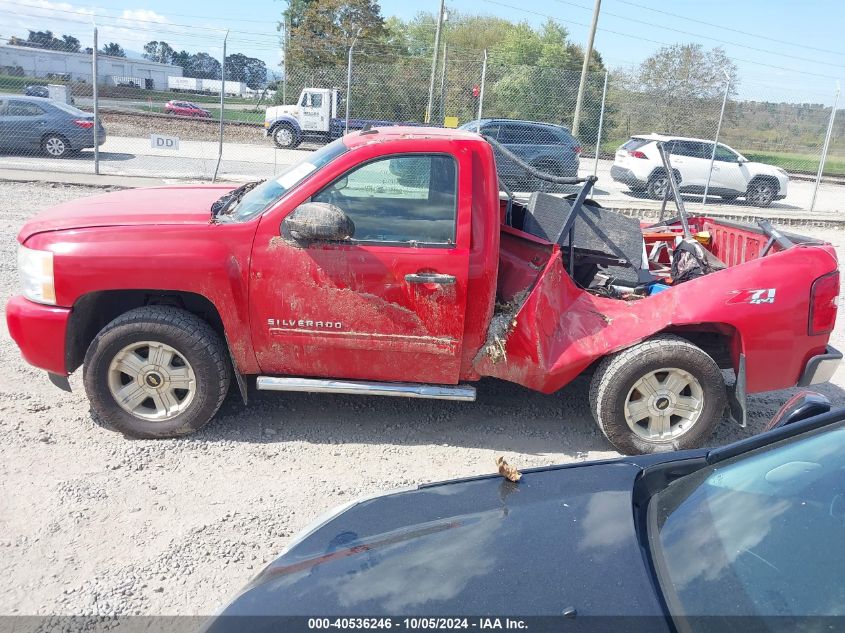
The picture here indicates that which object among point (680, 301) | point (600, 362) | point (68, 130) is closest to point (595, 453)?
point (600, 362)

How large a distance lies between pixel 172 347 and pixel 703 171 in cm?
1661

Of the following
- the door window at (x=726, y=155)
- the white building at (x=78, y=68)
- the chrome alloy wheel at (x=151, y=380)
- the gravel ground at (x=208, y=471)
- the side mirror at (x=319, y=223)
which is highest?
the white building at (x=78, y=68)

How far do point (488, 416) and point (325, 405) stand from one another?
113cm

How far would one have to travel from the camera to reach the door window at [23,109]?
1658 centimetres

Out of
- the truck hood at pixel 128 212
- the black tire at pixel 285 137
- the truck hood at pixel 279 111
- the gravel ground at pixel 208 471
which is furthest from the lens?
the black tire at pixel 285 137

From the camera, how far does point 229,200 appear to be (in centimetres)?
464

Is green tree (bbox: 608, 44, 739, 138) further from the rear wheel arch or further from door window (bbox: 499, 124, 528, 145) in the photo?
the rear wheel arch

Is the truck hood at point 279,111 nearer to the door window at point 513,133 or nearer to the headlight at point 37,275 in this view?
the door window at point 513,133

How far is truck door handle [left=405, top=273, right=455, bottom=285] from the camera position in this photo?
161 inches

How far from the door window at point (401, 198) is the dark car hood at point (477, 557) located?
6.49 ft

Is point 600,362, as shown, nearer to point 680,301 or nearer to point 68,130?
point 680,301

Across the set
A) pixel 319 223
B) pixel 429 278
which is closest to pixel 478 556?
pixel 429 278

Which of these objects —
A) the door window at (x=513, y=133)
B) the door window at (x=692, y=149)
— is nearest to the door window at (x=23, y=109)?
the door window at (x=513, y=133)

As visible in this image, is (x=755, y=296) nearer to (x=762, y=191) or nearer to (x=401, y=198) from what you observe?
(x=401, y=198)
